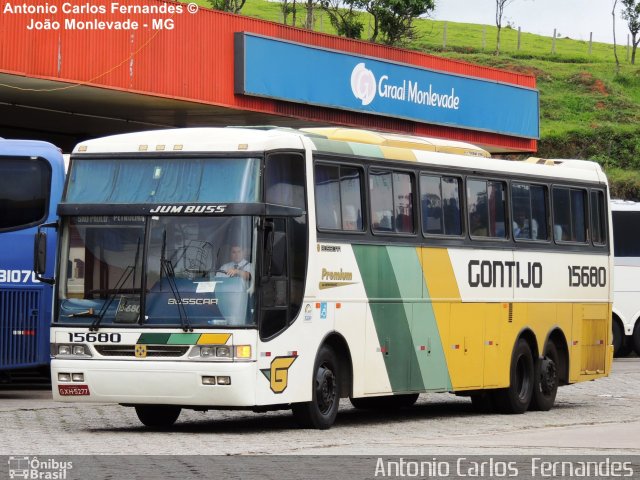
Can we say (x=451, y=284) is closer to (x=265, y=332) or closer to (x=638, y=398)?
(x=265, y=332)

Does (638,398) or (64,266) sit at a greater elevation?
(64,266)

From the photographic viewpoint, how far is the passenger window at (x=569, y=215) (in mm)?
21469

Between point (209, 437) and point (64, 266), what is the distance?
7.95 ft

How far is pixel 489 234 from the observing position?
19891 mm

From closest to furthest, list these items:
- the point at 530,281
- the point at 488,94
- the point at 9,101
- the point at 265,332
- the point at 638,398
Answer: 1. the point at 265,332
2. the point at 530,281
3. the point at 638,398
4. the point at 9,101
5. the point at 488,94

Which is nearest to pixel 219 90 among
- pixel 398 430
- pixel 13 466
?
pixel 398 430

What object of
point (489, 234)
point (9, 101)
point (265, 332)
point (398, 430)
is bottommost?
point (398, 430)

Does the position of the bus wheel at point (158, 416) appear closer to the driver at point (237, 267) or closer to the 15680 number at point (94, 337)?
the 15680 number at point (94, 337)

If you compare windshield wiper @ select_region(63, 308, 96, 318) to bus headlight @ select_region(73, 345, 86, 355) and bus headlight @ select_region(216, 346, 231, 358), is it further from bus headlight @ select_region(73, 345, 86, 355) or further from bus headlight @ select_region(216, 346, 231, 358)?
bus headlight @ select_region(216, 346, 231, 358)

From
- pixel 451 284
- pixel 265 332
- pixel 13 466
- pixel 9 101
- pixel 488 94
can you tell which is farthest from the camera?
pixel 488 94

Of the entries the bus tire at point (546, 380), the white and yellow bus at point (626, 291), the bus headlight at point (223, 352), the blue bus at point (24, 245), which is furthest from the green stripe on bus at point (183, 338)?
the white and yellow bus at point (626, 291)

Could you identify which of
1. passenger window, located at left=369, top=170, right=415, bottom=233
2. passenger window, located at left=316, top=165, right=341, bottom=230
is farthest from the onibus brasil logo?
passenger window, located at left=316, top=165, right=341, bottom=230

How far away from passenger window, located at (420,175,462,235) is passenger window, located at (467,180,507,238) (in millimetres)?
326

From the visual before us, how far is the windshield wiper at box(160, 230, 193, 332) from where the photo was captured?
15.4 meters
